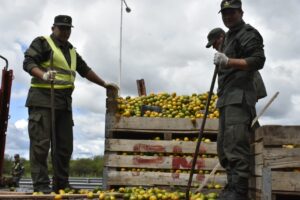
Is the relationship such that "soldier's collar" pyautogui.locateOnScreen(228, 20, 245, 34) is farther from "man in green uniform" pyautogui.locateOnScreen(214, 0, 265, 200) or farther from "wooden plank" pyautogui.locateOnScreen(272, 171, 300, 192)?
"wooden plank" pyautogui.locateOnScreen(272, 171, 300, 192)

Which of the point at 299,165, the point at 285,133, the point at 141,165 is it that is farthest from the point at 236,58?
the point at 141,165

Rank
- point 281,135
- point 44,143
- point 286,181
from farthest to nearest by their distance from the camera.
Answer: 1. point 44,143
2. point 281,135
3. point 286,181

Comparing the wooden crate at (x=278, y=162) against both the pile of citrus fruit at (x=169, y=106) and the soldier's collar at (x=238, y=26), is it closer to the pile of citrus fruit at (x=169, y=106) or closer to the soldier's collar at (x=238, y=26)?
the soldier's collar at (x=238, y=26)

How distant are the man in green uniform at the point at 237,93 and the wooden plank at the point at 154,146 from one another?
1836mm

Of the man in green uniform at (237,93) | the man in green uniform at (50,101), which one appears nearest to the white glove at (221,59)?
the man in green uniform at (237,93)

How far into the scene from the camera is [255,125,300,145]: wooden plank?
5748 mm

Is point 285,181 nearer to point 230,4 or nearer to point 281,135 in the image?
point 281,135

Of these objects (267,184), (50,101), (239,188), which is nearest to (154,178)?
(50,101)

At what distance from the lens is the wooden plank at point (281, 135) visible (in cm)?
575

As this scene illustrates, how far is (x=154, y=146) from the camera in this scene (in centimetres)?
803

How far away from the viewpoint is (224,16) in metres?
6.04

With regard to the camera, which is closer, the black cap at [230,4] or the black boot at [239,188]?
the black boot at [239,188]

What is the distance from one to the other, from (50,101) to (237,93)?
9.58ft

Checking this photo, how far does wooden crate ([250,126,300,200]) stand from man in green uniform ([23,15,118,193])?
3.02m
